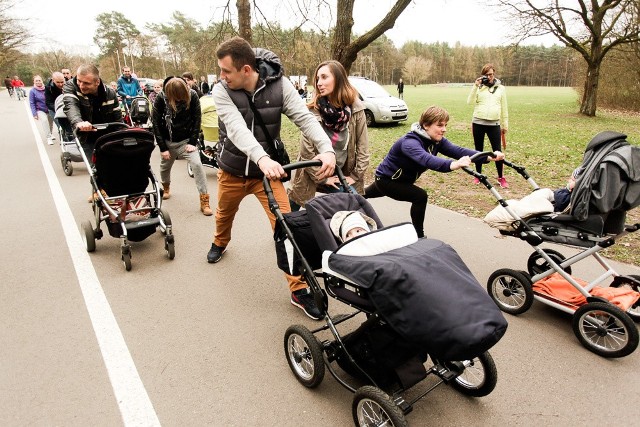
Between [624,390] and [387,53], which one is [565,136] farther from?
[387,53]

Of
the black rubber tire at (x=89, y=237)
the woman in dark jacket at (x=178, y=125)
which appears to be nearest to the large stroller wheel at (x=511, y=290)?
the woman in dark jacket at (x=178, y=125)

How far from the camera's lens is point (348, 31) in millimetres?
8938

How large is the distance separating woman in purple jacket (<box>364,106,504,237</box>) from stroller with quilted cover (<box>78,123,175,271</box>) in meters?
2.50

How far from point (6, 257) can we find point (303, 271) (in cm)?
397

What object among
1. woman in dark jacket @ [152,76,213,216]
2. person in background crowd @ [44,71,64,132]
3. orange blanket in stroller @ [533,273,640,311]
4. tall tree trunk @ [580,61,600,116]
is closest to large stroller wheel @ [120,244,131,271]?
woman in dark jacket @ [152,76,213,216]

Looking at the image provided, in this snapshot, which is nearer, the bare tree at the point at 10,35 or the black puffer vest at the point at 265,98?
Result: the black puffer vest at the point at 265,98

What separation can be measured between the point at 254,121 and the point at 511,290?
2697 millimetres

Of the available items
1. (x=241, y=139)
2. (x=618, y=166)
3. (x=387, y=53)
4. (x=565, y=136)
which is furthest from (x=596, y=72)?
(x=387, y=53)

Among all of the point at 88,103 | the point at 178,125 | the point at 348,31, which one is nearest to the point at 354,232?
the point at 178,125

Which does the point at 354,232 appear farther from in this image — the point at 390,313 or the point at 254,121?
the point at 254,121

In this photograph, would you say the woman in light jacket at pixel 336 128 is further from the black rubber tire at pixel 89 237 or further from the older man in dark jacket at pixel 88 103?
the older man in dark jacket at pixel 88 103

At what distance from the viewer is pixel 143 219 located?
4918 mm

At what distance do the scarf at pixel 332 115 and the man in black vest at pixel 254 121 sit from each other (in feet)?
1.24

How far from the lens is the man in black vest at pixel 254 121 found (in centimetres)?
335
